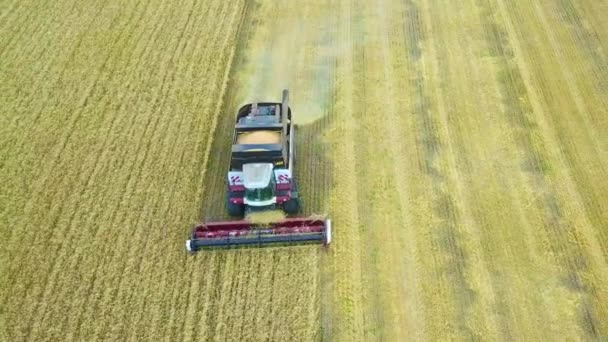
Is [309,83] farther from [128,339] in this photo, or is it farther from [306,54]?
[128,339]

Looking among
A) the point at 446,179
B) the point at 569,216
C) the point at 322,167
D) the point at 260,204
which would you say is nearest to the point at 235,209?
the point at 260,204

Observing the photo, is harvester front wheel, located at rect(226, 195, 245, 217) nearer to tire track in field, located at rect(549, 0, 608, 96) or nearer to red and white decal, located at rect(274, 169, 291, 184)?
red and white decal, located at rect(274, 169, 291, 184)

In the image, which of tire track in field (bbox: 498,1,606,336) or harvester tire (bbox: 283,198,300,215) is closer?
tire track in field (bbox: 498,1,606,336)

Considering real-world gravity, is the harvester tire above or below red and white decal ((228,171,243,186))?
below

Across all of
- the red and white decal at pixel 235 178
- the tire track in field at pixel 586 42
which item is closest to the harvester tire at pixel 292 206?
the red and white decal at pixel 235 178

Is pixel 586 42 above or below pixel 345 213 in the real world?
above

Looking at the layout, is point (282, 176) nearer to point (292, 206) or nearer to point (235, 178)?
point (292, 206)

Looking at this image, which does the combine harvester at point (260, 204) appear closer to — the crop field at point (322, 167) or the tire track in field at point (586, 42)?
the crop field at point (322, 167)

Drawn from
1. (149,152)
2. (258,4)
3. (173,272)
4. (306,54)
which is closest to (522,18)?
(306,54)

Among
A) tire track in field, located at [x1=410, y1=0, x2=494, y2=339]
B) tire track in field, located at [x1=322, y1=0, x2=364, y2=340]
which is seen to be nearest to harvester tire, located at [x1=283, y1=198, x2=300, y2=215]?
tire track in field, located at [x1=322, y1=0, x2=364, y2=340]
